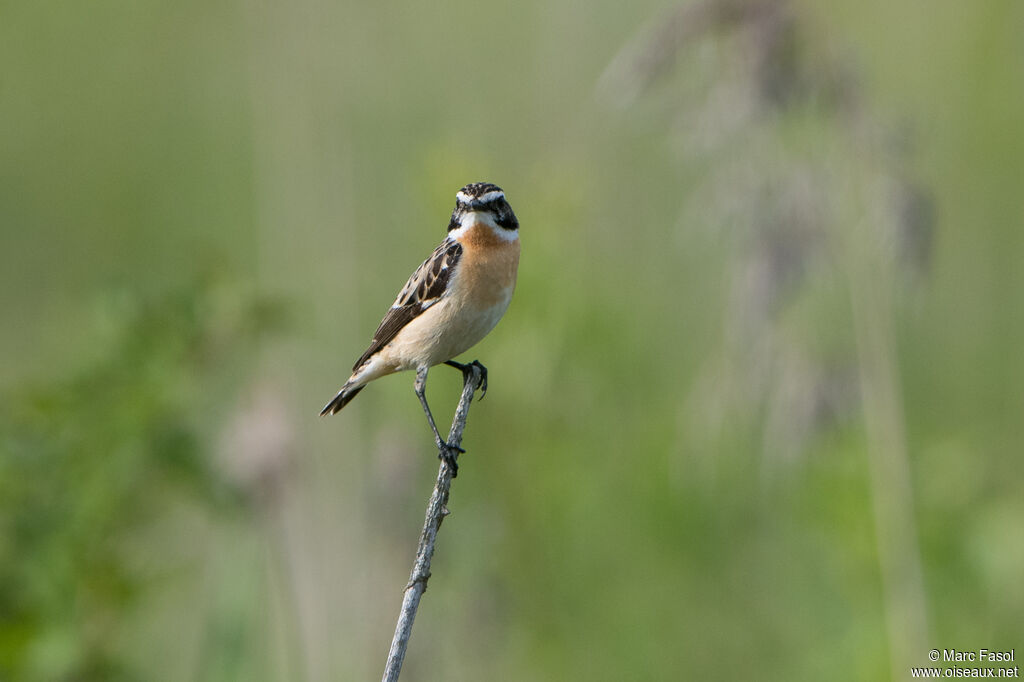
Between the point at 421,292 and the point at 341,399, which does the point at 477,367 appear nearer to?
the point at 421,292

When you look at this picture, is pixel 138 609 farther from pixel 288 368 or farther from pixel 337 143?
pixel 337 143

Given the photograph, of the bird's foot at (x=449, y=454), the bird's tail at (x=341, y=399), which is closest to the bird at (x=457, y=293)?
the bird's tail at (x=341, y=399)

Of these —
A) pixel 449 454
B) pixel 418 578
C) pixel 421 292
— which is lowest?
pixel 418 578

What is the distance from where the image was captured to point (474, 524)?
4.67 meters

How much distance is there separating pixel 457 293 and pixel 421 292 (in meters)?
0.20

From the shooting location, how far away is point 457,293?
3871 millimetres

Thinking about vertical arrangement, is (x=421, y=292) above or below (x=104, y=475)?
above

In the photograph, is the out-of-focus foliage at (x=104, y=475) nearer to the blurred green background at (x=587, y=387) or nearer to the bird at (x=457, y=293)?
the blurred green background at (x=587, y=387)

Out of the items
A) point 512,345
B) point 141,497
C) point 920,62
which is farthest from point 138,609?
point 920,62

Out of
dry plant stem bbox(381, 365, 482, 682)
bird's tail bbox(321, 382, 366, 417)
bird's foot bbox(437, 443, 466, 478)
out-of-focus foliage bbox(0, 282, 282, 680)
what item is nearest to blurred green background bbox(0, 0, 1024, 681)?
out-of-focus foliage bbox(0, 282, 282, 680)

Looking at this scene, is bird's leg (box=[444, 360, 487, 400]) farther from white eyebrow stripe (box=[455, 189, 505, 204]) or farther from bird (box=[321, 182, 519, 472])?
white eyebrow stripe (box=[455, 189, 505, 204])

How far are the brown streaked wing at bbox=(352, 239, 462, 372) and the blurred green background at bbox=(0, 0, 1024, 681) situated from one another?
377mm

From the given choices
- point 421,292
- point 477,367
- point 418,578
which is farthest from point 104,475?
point 418,578

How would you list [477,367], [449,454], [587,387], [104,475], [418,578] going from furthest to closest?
[587,387] < [477,367] < [104,475] < [449,454] < [418,578]
